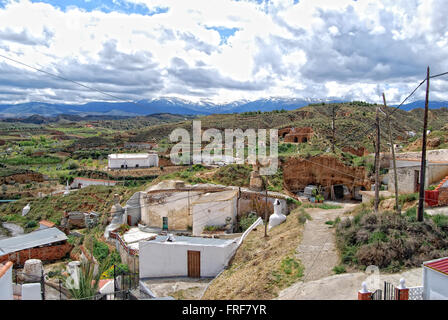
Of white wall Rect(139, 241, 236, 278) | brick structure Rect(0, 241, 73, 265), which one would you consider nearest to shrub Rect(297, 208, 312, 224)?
white wall Rect(139, 241, 236, 278)

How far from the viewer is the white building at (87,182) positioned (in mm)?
39344

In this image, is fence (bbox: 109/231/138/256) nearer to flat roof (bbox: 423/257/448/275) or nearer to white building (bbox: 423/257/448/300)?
white building (bbox: 423/257/448/300)

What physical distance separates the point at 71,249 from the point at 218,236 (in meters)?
10.1

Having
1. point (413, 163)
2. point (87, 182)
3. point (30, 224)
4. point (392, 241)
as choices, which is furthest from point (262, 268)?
point (87, 182)

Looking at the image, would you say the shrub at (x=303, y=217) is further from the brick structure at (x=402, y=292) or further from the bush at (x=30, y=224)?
the bush at (x=30, y=224)

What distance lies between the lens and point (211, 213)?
18.6m

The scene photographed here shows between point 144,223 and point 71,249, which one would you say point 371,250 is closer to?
point 144,223

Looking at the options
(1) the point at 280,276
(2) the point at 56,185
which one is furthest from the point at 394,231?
(2) the point at 56,185

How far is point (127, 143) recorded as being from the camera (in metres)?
71.9

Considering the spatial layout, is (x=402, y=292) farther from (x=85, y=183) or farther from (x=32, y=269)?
(x=85, y=183)

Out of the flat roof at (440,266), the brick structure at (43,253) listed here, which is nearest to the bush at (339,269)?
the flat roof at (440,266)

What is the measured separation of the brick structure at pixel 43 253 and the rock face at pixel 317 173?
14.8 m

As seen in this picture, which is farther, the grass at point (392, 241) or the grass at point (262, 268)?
the grass at point (262, 268)

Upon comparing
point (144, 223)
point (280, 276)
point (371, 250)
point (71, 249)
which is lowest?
point (71, 249)
